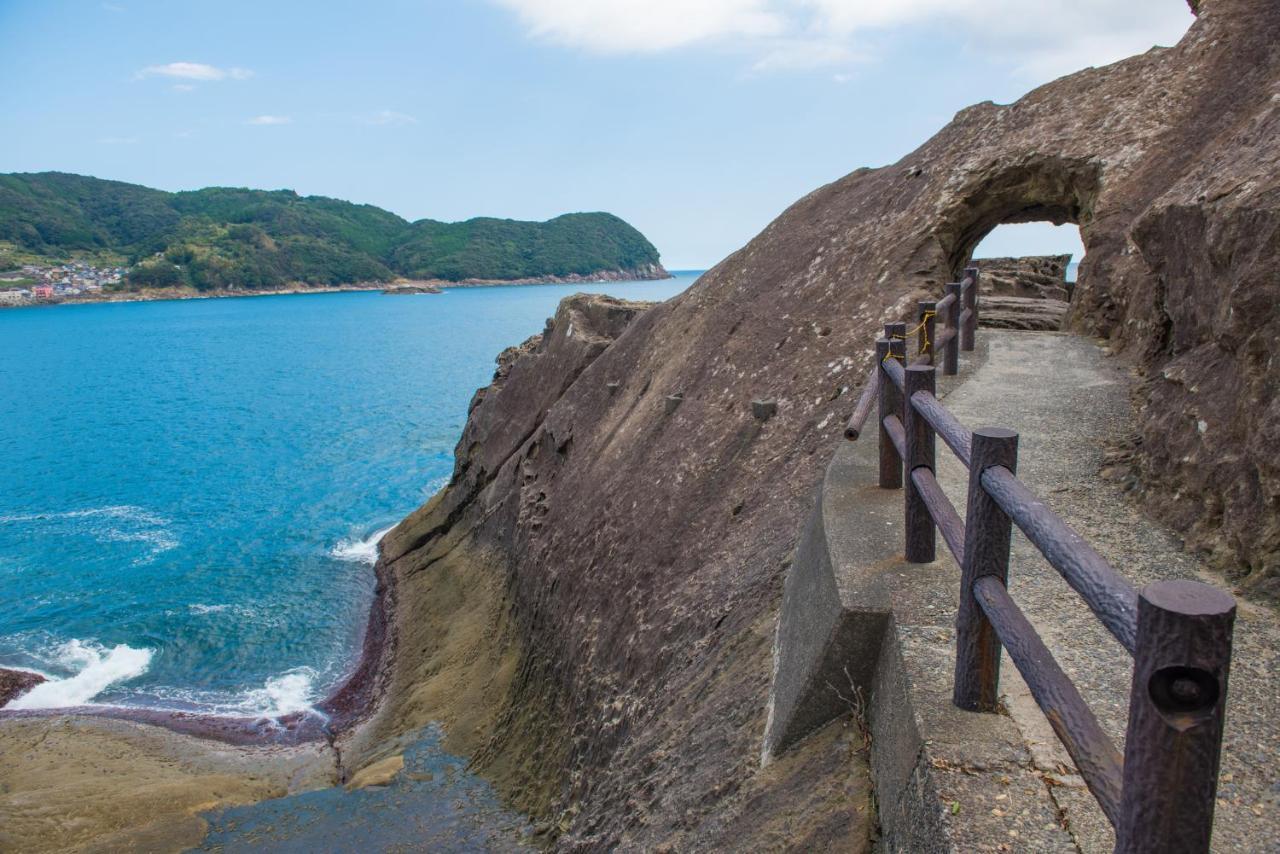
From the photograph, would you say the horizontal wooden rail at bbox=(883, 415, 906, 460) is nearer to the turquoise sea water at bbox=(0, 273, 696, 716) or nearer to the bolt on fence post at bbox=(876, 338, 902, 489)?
the bolt on fence post at bbox=(876, 338, 902, 489)

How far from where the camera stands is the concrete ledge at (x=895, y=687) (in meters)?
3.49

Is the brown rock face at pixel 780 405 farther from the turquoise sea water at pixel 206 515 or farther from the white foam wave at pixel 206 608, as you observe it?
the white foam wave at pixel 206 608

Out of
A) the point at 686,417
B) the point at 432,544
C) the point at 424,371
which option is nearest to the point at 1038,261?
the point at 686,417

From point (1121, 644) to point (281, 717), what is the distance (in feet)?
64.1

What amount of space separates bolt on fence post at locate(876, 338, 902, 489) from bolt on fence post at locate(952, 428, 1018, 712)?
2.86 metres

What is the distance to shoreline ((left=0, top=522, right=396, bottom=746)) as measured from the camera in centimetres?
1791

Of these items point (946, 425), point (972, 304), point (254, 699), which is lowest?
point (254, 699)

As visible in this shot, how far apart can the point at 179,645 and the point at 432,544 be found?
6.93 metres

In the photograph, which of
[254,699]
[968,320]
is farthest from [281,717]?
[968,320]

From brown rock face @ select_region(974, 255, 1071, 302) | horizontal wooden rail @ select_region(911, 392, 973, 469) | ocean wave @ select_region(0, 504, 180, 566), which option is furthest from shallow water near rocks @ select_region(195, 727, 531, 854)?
ocean wave @ select_region(0, 504, 180, 566)

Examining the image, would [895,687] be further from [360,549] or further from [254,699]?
[360,549]

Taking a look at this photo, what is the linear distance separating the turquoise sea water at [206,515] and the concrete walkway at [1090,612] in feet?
55.5

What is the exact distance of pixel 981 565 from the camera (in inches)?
145

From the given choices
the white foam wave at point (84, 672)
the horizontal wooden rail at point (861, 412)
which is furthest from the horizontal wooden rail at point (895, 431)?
the white foam wave at point (84, 672)
